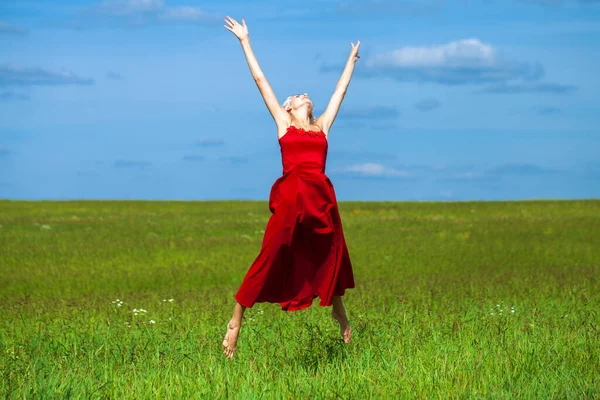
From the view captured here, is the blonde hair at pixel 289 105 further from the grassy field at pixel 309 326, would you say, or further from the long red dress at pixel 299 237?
the grassy field at pixel 309 326

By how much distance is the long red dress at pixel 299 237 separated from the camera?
768cm

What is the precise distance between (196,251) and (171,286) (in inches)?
224

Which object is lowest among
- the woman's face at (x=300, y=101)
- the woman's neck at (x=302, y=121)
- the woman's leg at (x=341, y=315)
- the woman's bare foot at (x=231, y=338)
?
the woman's bare foot at (x=231, y=338)

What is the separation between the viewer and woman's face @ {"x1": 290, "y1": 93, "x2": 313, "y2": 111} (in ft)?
26.5

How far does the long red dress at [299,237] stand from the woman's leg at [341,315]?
0.17 metres

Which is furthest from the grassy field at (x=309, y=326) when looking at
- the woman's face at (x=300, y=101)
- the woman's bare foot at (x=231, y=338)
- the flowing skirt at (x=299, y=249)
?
the woman's face at (x=300, y=101)

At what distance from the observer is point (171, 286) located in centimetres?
1753

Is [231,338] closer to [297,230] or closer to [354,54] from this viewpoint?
[297,230]

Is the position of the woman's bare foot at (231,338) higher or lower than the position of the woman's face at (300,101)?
lower

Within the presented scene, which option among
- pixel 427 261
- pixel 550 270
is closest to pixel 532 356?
pixel 550 270

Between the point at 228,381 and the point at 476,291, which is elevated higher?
the point at 476,291

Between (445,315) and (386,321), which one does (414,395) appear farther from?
(445,315)

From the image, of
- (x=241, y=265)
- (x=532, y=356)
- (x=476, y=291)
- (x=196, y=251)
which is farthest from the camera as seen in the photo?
(x=196, y=251)

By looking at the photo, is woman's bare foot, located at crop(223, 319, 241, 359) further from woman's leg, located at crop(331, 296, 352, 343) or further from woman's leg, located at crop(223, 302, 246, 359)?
woman's leg, located at crop(331, 296, 352, 343)
